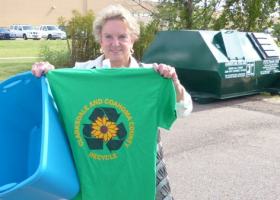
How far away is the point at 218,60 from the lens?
28.9ft

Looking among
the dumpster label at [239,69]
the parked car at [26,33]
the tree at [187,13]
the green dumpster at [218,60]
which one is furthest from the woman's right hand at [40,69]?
the parked car at [26,33]

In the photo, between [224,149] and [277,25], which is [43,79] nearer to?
[224,149]

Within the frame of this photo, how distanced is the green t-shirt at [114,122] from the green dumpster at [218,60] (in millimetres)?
6460

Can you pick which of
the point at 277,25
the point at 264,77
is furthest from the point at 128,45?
the point at 277,25

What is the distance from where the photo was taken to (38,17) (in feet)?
185

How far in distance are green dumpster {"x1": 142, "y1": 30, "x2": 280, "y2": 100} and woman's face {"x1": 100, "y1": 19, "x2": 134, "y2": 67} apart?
6.38m

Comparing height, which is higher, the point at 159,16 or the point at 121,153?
the point at 159,16

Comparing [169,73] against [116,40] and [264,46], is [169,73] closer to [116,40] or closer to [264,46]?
[116,40]

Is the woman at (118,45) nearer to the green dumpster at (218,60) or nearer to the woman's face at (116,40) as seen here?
the woman's face at (116,40)

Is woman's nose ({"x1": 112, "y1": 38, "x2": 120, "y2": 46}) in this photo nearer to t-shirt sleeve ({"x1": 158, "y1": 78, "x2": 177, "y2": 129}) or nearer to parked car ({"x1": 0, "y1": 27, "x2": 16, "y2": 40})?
t-shirt sleeve ({"x1": 158, "y1": 78, "x2": 177, "y2": 129})

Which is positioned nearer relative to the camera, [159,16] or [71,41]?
[71,41]

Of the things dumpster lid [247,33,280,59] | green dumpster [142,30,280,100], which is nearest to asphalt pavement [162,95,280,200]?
green dumpster [142,30,280,100]

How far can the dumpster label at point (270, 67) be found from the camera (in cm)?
1012

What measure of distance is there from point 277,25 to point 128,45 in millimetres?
13023
